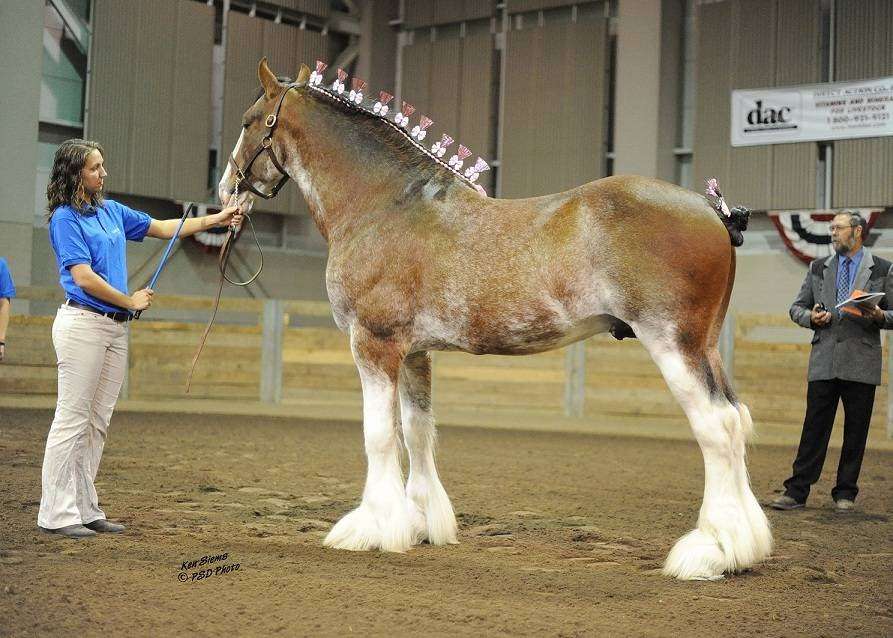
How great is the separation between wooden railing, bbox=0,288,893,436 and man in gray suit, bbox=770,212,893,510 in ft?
14.4

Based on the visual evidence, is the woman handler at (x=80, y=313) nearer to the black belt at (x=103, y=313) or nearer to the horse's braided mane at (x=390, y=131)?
the black belt at (x=103, y=313)

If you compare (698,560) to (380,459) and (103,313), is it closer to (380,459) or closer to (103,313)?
(380,459)

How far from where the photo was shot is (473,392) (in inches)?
419

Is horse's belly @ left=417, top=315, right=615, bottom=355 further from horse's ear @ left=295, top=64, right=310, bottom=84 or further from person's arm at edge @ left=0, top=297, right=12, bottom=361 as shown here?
person's arm at edge @ left=0, top=297, right=12, bottom=361

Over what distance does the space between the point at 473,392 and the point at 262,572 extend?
7.46m

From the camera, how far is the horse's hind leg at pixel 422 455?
391 centimetres

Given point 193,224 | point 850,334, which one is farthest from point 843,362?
point 193,224

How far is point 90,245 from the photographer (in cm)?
369

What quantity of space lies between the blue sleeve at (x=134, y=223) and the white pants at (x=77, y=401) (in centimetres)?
48

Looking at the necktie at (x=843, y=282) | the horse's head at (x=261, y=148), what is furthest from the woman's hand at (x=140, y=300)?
the necktie at (x=843, y=282)

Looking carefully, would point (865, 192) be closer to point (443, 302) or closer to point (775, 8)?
point (775, 8)

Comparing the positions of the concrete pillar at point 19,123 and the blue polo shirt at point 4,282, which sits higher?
the concrete pillar at point 19,123

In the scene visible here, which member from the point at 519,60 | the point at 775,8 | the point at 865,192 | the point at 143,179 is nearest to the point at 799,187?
the point at 865,192

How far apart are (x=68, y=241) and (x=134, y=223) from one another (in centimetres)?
47
